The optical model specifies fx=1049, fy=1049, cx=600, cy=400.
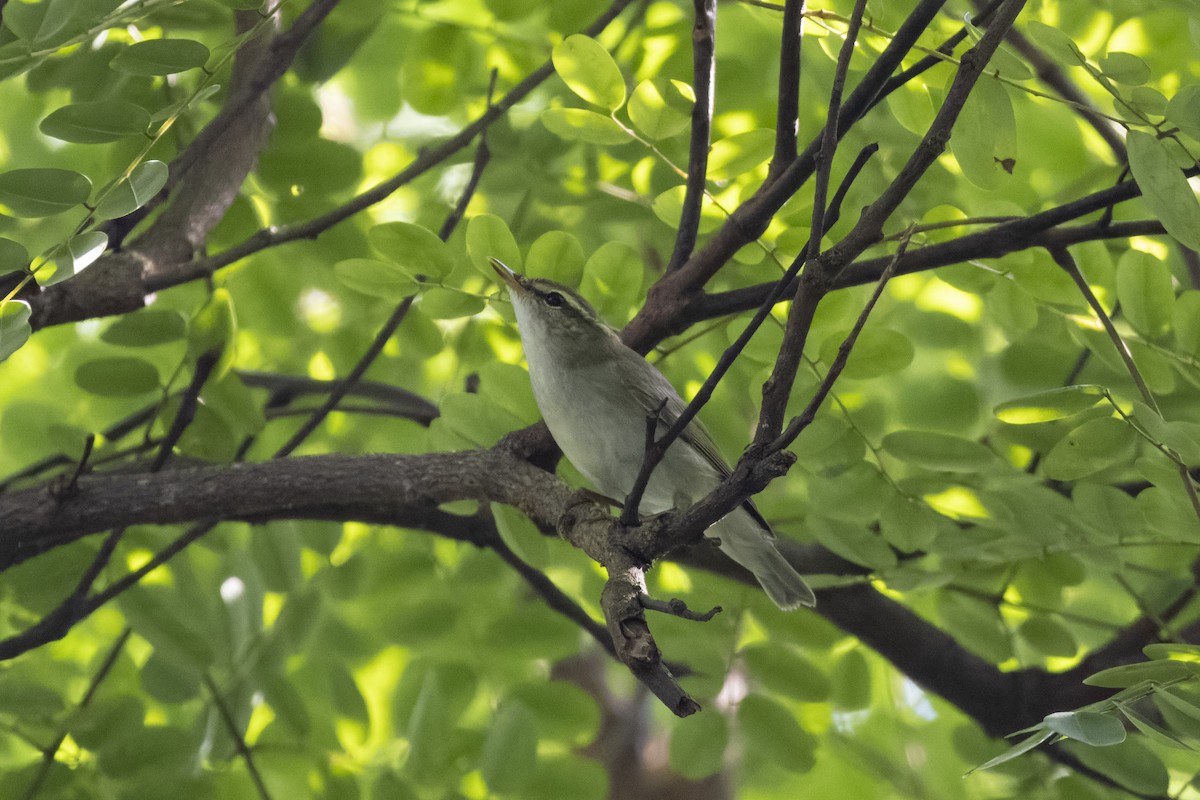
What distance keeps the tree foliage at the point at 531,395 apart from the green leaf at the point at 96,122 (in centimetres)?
1

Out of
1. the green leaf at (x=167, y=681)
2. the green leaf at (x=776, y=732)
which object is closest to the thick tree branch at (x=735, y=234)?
the green leaf at (x=776, y=732)

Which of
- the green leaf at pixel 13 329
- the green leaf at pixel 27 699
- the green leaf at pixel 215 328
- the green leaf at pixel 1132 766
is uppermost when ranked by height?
the green leaf at pixel 13 329

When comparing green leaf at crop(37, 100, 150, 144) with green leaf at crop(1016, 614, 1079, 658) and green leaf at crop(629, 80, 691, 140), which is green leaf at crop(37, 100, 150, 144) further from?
green leaf at crop(1016, 614, 1079, 658)

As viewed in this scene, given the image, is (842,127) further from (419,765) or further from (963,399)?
(419,765)

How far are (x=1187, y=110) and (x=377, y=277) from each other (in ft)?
6.64

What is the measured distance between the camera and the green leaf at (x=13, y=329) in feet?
6.64

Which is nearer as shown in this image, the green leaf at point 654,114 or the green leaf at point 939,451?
the green leaf at point 939,451

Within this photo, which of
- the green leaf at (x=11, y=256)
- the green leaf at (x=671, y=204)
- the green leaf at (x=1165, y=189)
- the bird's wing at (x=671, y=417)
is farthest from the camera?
the bird's wing at (x=671, y=417)

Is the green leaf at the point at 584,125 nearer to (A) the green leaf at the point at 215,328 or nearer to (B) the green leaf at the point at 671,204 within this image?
(B) the green leaf at the point at 671,204

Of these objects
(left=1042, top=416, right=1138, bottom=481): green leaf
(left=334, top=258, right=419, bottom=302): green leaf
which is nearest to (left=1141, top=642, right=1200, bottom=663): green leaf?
(left=1042, top=416, right=1138, bottom=481): green leaf

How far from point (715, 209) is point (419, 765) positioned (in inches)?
76.6

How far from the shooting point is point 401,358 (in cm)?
420

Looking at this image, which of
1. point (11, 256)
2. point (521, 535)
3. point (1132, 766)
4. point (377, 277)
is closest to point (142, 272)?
point (377, 277)

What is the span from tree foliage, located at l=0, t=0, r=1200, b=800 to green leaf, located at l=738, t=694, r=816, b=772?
1 cm
